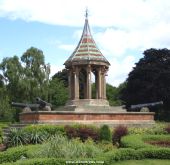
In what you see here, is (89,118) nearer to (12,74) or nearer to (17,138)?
(17,138)

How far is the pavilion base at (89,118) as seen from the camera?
84.7ft

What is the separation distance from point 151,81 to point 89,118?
2235 cm

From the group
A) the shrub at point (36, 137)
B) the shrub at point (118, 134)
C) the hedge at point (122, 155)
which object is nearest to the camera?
the hedge at point (122, 155)

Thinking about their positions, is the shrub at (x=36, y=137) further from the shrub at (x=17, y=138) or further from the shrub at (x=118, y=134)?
the shrub at (x=118, y=134)

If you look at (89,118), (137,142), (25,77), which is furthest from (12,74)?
(137,142)

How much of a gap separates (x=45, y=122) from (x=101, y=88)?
8.49 m

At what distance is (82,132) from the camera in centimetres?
2195

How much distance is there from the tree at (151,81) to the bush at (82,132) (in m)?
Result: 25.3

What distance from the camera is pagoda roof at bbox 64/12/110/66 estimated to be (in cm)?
3138

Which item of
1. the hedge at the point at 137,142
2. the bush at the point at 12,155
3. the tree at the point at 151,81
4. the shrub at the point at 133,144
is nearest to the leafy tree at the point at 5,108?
the tree at the point at 151,81

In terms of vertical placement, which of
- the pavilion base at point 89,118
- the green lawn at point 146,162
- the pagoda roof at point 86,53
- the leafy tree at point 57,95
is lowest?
the green lawn at point 146,162

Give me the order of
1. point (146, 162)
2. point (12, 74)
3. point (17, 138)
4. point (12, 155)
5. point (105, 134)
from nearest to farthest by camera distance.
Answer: point (146, 162)
point (12, 155)
point (17, 138)
point (105, 134)
point (12, 74)

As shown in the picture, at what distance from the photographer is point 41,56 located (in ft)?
161

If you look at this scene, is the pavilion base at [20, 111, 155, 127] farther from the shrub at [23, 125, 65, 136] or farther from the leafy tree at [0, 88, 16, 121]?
the leafy tree at [0, 88, 16, 121]
